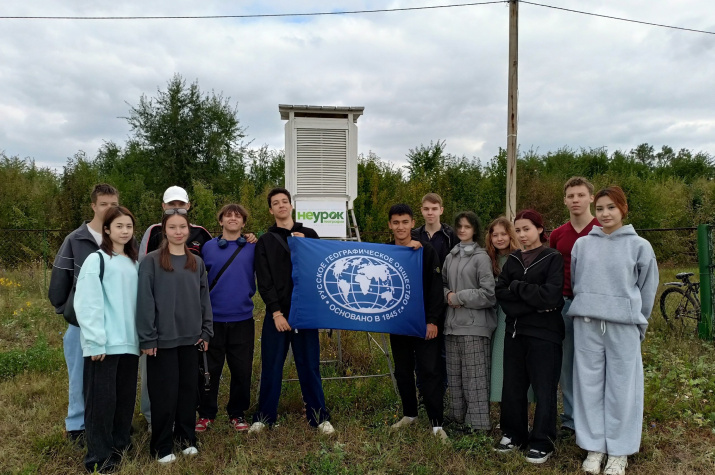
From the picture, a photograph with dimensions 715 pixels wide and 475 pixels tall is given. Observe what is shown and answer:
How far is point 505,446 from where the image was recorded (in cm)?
416

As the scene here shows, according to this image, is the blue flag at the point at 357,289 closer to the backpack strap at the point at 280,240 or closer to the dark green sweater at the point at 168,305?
the backpack strap at the point at 280,240

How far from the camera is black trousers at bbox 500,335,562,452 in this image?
13.1ft

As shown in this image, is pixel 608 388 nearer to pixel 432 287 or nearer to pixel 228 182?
pixel 432 287

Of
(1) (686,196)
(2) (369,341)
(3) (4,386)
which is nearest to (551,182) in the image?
(1) (686,196)

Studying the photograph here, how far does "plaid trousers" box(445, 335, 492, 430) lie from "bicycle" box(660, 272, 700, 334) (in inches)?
193

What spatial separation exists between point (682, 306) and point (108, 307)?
328 inches

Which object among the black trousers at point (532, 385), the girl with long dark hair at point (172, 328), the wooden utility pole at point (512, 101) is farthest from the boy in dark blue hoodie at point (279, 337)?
the wooden utility pole at point (512, 101)

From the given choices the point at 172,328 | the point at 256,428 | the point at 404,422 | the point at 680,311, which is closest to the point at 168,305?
the point at 172,328

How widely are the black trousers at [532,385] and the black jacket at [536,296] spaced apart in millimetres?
97

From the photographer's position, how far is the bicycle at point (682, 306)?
765 cm

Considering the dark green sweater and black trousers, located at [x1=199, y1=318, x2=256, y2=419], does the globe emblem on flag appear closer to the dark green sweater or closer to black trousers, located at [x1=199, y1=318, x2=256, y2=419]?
black trousers, located at [x1=199, y1=318, x2=256, y2=419]

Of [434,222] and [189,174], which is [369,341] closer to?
[434,222]

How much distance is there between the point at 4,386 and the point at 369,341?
14.4ft

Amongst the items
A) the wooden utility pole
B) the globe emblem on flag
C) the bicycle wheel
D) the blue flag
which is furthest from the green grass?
the wooden utility pole
